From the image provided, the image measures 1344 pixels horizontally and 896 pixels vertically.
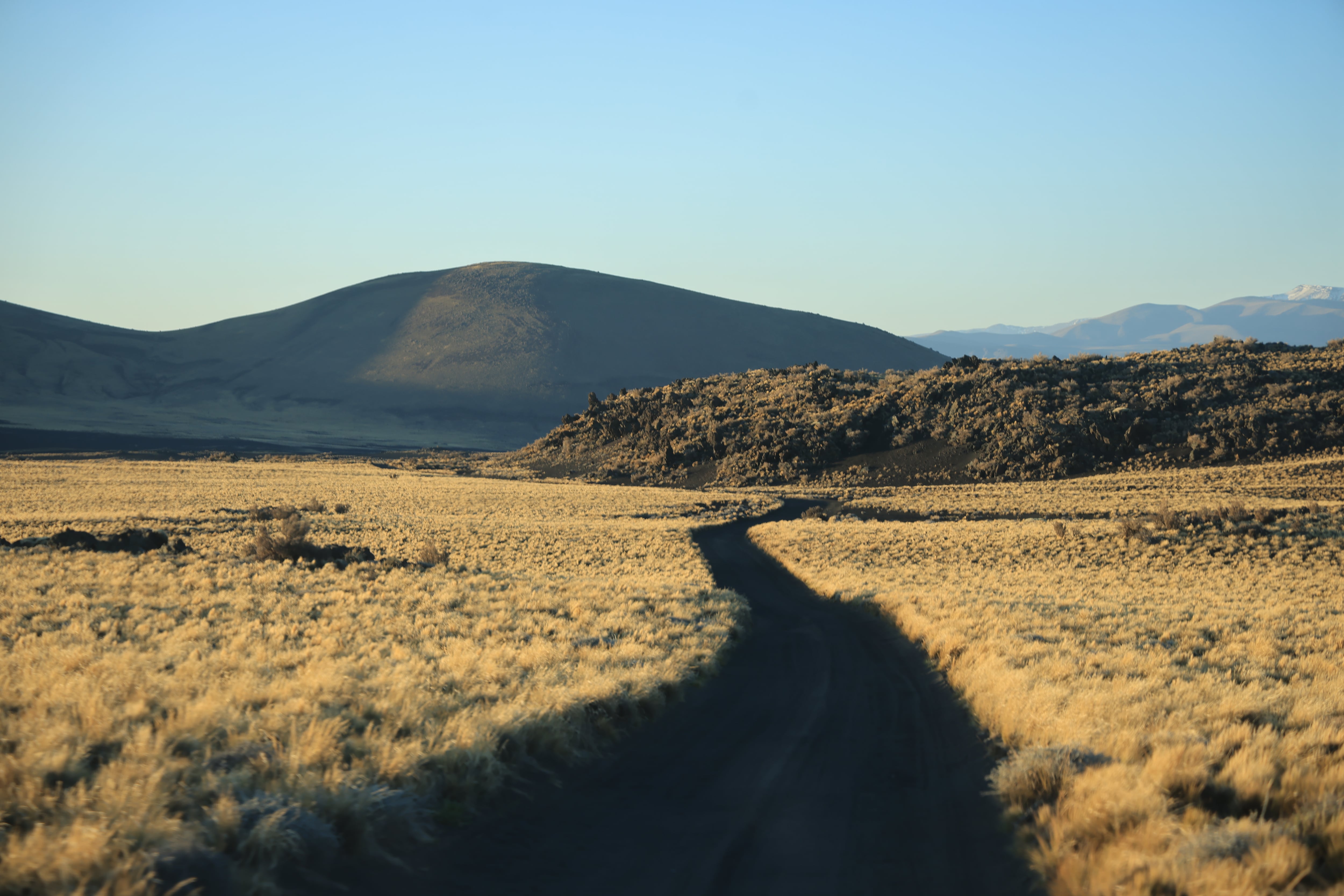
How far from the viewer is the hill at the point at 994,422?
6234 centimetres

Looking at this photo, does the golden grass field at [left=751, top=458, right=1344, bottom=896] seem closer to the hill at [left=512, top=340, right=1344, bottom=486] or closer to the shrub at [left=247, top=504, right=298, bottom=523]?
the shrub at [left=247, top=504, right=298, bottom=523]

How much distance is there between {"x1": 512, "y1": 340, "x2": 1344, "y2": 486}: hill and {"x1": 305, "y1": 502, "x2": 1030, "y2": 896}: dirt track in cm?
5753

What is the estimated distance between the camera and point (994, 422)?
7000 centimetres

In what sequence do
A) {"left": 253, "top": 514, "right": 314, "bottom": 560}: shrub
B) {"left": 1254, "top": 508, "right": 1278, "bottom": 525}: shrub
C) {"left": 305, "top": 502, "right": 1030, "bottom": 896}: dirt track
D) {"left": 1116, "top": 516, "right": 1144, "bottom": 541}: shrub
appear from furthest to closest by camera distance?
{"left": 1254, "top": 508, "right": 1278, "bottom": 525}: shrub → {"left": 1116, "top": 516, "right": 1144, "bottom": 541}: shrub → {"left": 253, "top": 514, "right": 314, "bottom": 560}: shrub → {"left": 305, "top": 502, "right": 1030, "bottom": 896}: dirt track

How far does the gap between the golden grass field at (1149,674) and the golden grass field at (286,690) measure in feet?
14.6

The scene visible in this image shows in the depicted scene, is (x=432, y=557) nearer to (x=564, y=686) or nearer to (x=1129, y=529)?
(x=564, y=686)

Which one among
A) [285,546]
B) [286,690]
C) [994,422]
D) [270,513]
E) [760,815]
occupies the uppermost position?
[994,422]

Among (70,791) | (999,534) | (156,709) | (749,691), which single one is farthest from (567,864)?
(999,534)

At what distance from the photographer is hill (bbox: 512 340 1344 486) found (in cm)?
6234

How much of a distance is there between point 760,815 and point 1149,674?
7009 millimetres

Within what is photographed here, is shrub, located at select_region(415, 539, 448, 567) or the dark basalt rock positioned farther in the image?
shrub, located at select_region(415, 539, 448, 567)

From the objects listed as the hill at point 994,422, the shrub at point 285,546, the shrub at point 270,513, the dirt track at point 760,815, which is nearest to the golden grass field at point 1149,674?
the dirt track at point 760,815

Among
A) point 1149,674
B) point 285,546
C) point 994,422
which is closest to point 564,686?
point 1149,674

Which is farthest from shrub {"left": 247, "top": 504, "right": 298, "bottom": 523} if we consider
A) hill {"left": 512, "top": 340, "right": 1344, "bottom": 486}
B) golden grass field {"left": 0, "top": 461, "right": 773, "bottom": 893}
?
hill {"left": 512, "top": 340, "right": 1344, "bottom": 486}
